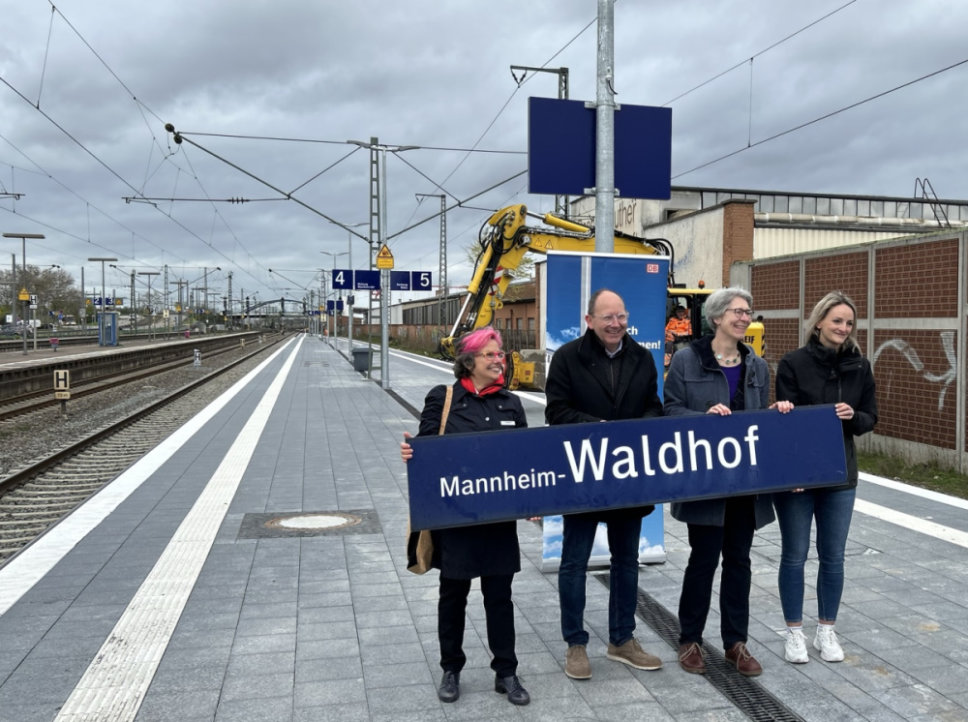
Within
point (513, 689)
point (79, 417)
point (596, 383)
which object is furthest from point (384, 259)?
point (513, 689)

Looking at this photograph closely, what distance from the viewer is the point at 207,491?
8242mm

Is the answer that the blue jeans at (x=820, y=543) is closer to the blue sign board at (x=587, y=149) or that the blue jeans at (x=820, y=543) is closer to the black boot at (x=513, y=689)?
the black boot at (x=513, y=689)

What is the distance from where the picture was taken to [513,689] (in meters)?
3.66

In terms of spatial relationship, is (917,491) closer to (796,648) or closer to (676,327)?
(796,648)

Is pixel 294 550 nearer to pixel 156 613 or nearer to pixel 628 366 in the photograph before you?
pixel 156 613

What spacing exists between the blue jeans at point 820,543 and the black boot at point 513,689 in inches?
54.3

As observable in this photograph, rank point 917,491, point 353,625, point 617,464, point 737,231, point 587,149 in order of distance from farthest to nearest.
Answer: point 737,231 → point 917,491 → point 587,149 → point 353,625 → point 617,464

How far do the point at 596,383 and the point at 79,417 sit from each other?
1648 cm

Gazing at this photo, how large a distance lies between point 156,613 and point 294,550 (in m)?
1.49

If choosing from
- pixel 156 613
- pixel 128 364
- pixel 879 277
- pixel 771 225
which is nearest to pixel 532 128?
pixel 156 613

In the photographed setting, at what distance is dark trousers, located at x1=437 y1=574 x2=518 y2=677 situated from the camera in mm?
3684

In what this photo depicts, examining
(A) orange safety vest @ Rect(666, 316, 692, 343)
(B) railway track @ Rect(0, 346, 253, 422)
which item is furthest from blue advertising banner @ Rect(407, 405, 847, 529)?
(B) railway track @ Rect(0, 346, 253, 422)

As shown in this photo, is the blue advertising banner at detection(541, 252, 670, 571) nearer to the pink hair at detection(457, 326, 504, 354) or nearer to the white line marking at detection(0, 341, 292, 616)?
the pink hair at detection(457, 326, 504, 354)

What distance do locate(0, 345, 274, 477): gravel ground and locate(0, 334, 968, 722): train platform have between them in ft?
18.1
